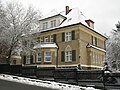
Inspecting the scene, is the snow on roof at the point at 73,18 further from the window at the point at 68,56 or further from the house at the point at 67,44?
the window at the point at 68,56

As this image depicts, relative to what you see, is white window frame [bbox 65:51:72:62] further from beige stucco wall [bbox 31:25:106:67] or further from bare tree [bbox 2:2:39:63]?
bare tree [bbox 2:2:39:63]

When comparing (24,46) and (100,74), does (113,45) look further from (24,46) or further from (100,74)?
(100,74)

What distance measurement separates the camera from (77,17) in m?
40.9

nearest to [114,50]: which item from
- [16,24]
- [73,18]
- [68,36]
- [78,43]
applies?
[78,43]

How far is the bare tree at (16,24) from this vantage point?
32.0 meters

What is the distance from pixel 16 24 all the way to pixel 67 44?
9.97 metres

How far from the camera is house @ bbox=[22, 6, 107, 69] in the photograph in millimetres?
37625

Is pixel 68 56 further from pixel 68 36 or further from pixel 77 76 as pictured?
pixel 77 76

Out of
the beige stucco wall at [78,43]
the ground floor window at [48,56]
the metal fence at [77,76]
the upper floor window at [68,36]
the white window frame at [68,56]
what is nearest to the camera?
the metal fence at [77,76]

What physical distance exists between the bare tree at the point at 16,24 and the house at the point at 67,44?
10.4 ft

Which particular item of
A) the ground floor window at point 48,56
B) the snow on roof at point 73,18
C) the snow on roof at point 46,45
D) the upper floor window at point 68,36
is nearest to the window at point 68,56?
the upper floor window at point 68,36

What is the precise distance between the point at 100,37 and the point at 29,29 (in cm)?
1653

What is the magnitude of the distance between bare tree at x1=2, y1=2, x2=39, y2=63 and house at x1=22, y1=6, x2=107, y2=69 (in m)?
3.16

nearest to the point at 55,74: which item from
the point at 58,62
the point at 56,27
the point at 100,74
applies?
the point at 100,74
